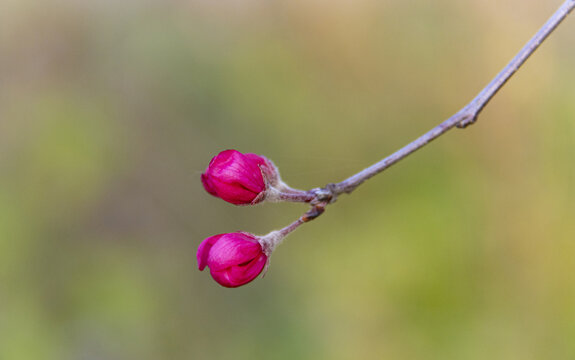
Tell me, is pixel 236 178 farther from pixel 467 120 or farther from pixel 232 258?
pixel 467 120

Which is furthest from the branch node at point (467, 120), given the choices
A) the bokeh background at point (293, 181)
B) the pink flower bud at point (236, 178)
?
the bokeh background at point (293, 181)

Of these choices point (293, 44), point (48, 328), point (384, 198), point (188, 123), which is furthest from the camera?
point (293, 44)

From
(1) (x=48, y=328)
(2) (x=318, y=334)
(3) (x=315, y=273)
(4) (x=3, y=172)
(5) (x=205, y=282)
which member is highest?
(4) (x=3, y=172)

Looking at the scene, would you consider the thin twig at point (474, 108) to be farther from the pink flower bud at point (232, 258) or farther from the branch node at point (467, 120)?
the pink flower bud at point (232, 258)

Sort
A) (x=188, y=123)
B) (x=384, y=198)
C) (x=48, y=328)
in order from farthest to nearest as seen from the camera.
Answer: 1. (x=188, y=123)
2. (x=384, y=198)
3. (x=48, y=328)

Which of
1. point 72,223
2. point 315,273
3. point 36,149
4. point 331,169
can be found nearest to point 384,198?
point 331,169

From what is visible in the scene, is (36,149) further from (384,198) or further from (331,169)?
(384,198)

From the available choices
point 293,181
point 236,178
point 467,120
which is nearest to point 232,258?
point 236,178
